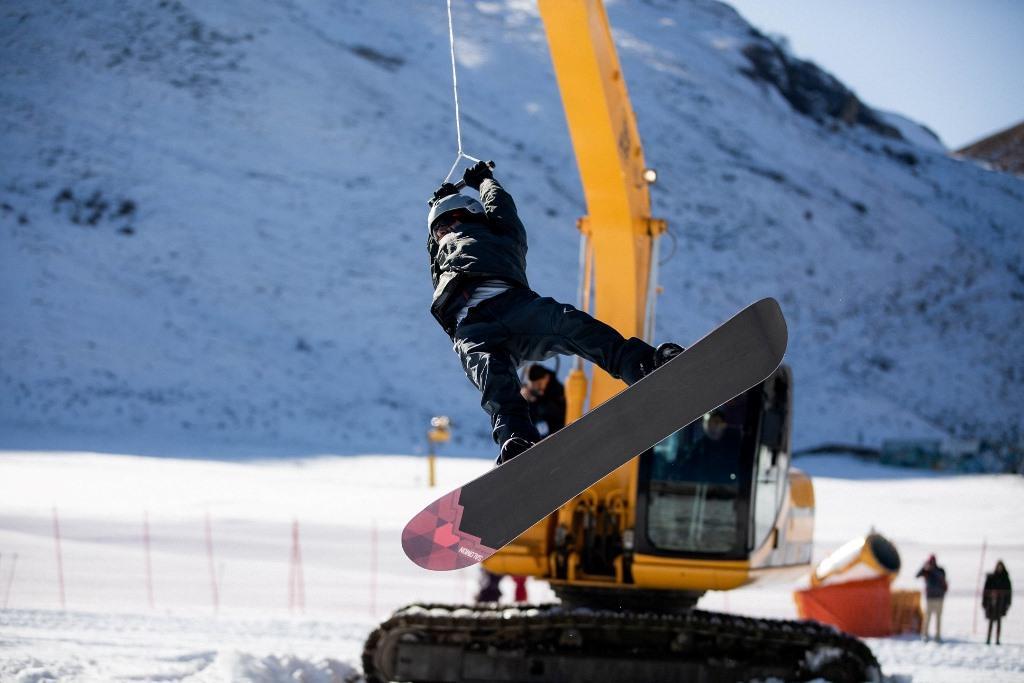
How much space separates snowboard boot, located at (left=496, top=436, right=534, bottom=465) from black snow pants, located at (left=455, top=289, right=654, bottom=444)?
24 millimetres

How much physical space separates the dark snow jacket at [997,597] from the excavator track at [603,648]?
510 cm

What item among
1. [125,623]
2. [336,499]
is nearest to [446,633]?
[125,623]

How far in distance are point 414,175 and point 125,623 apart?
26426 mm

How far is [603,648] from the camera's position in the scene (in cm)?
702

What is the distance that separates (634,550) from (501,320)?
11.3ft

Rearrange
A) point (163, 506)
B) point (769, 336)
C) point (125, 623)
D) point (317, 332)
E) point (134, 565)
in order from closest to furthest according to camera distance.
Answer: point (769, 336) → point (125, 623) → point (134, 565) → point (163, 506) → point (317, 332)

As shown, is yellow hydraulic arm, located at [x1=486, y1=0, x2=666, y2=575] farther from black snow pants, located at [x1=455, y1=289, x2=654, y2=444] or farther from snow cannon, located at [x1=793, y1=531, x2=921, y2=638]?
snow cannon, located at [x1=793, y1=531, x2=921, y2=638]

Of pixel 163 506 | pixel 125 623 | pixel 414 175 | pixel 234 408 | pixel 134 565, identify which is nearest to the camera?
pixel 125 623

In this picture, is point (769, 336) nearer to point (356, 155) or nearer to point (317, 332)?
point (317, 332)

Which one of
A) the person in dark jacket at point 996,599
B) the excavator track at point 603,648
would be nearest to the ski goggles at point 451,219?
the excavator track at point 603,648

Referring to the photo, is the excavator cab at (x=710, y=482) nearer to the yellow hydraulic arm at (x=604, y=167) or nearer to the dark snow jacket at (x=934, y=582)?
the yellow hydraulic arm at (x=604, y=167)

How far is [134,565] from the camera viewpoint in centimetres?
1295

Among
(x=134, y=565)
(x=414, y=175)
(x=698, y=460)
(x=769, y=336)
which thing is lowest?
(x=134, y=565)

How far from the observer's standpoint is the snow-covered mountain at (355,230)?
28047 millimetres
